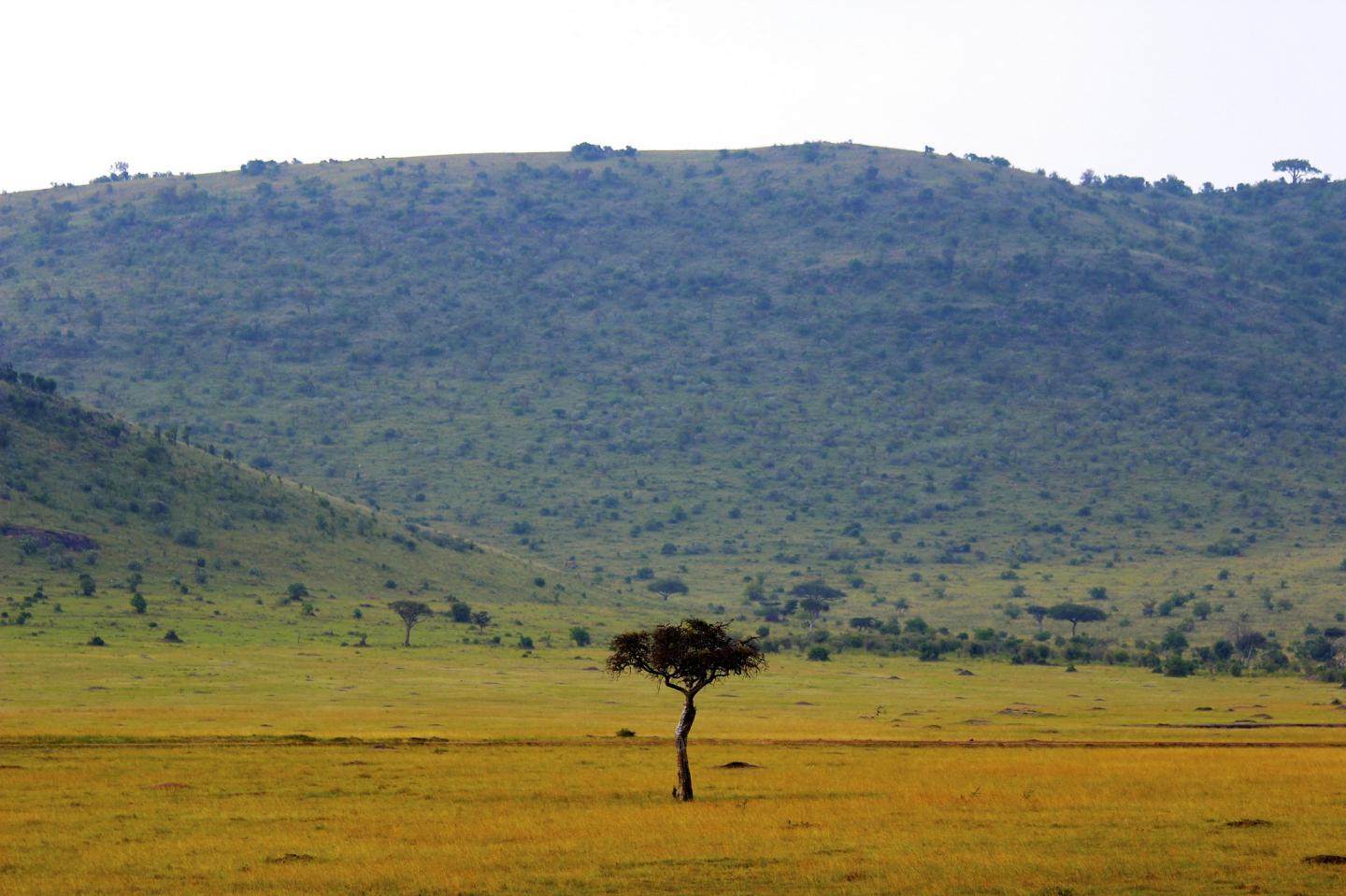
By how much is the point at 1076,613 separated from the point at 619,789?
292 ft

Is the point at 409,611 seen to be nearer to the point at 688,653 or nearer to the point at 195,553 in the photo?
the point at 195,553

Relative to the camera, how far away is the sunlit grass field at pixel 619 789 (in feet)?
92.6

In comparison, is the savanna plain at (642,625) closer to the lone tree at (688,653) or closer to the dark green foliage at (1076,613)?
the dark green foliage at (1076,613)

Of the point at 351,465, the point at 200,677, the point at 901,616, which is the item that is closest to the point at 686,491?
the point at 351,465

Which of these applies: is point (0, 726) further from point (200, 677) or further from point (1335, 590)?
point (1335, 590)

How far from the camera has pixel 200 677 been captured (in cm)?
7369

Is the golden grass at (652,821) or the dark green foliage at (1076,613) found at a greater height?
the dark green foliage at (1076,613)

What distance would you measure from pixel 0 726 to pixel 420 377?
14415 cm

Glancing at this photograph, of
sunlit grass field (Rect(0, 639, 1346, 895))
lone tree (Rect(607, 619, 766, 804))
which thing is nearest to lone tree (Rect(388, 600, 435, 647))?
sunlit grass field (Rect(0, 639, 1346, 895))

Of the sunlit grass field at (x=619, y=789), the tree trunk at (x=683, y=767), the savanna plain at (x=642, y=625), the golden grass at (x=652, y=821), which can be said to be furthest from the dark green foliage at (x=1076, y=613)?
the tree trunk at (x=683, y=767)

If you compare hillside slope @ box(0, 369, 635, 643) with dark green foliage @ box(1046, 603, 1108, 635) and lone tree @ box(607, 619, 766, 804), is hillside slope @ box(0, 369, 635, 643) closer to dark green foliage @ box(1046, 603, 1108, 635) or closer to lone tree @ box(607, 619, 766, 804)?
dark green foliage @ box(1046, 603, 1108, 635)

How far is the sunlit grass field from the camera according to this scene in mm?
28234

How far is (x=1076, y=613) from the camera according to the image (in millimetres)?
123250

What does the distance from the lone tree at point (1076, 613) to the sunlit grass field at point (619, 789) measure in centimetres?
4519
